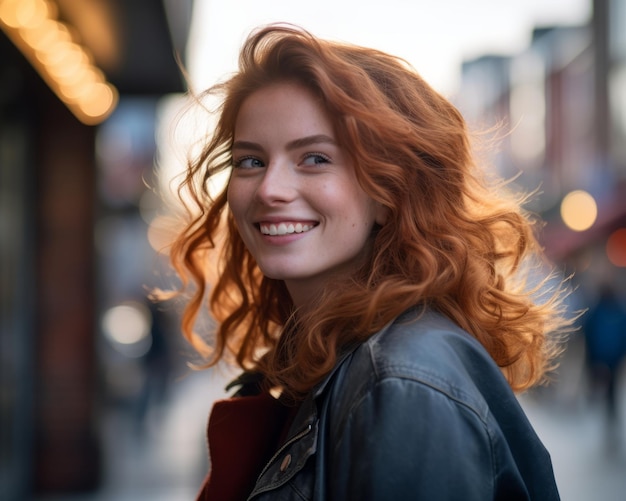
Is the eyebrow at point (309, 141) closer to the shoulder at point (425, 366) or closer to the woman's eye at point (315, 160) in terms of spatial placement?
the woman's eye at point (315, 160)

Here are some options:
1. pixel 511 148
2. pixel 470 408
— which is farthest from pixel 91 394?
pixel 511 148

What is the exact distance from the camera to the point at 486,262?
204 cm

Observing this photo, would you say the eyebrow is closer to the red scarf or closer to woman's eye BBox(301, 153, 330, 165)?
woman's eye BBox(301, 153, 330, 165)

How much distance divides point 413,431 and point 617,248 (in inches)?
977

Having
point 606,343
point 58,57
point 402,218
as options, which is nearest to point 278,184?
point 402,218

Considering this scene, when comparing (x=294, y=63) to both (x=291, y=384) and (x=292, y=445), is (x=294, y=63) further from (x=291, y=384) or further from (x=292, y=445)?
(x=292, y=445)

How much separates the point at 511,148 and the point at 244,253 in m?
48.1

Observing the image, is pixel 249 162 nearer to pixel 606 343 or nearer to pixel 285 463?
A: pixel 285 463

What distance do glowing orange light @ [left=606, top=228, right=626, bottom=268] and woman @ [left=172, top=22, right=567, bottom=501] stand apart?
75.3 feet

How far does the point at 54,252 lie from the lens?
7.13 meters

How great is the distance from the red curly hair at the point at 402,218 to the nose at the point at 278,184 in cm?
16

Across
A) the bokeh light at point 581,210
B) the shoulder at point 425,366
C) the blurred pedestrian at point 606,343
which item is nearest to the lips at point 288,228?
the shoulder at point 425,366

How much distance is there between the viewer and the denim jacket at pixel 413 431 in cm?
143

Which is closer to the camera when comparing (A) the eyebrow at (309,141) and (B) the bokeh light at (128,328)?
(A) the eyebrow at (309,141)
